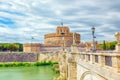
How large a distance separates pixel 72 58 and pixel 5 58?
49.2m

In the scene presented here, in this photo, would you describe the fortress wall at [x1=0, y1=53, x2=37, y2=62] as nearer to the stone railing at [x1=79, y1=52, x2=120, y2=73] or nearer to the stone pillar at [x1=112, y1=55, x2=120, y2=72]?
the stone railing at [x1=79, y1=52, x2=120, y2=73]

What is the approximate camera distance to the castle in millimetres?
73812

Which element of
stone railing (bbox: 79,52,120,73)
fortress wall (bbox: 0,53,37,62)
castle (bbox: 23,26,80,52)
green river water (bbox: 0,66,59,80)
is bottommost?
green river water (bbox: 0,66,59,80)

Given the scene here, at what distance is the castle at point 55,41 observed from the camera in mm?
73812

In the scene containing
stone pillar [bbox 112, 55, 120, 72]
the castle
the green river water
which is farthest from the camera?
the castle

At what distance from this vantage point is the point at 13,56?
64875 mm

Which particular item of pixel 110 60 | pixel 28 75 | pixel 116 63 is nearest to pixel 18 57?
pixel 28 75

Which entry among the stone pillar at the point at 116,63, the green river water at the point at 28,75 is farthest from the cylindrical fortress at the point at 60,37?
the stone pillar at the point at 116,63

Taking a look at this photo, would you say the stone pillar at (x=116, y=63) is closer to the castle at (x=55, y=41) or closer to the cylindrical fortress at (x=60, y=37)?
the castle at (x=55, y=41)

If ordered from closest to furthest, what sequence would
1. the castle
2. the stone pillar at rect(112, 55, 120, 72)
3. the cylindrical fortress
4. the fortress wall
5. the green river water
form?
1. the stone pillar at rect(112, 55, 120, 72)
2. the green river water
3. the fortress wall
4. the castle
5. the cylindrical fortress

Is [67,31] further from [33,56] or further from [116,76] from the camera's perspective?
[116,76]

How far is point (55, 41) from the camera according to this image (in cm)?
7969

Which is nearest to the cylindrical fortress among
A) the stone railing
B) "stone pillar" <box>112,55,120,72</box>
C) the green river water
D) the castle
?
the castle

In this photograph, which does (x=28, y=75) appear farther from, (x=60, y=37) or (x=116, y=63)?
(x=60, y=37)
